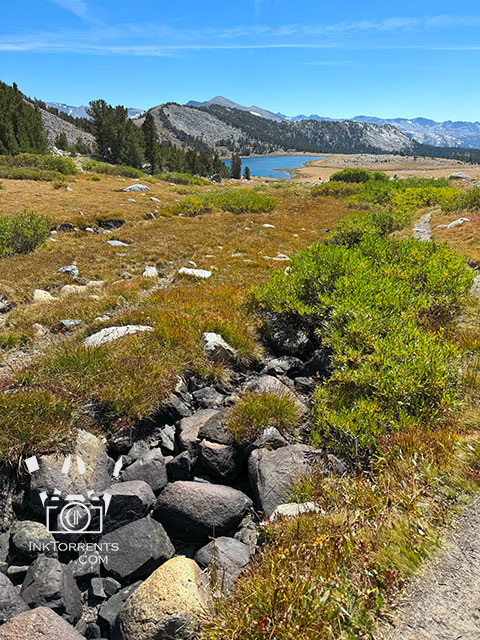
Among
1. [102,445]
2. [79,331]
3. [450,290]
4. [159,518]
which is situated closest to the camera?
[159,518]

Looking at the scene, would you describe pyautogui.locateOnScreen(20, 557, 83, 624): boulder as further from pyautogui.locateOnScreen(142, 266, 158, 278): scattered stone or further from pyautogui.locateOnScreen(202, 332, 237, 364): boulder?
pyautogui.locateOnScreen(142, 266, 158, 278): scattered stone

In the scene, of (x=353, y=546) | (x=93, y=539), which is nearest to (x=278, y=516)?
(x=353, y=546)

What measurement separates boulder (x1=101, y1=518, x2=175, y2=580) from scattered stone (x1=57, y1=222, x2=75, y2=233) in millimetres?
18183

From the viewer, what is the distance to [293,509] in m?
3.84

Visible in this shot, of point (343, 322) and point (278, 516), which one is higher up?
point (343, 322)

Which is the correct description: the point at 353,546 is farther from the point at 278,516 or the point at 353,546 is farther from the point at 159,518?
the point at 159,518

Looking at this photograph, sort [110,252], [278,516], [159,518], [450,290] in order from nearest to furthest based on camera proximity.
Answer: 1. [278,516]
2. [159,518]
3. [450,290]
4. [110,252]

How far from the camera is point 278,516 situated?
374 centimetres

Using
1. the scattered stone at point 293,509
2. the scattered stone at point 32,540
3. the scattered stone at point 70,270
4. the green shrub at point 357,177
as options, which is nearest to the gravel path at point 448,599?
the scattered stone at point 293,509

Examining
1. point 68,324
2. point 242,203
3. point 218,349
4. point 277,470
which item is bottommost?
point 277,470

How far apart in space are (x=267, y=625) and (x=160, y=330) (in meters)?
5.63

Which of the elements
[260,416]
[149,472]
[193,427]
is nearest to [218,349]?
[193,427]

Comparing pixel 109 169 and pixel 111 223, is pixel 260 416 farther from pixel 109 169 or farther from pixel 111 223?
pixel 109 169

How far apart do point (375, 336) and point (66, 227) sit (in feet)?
60.3
